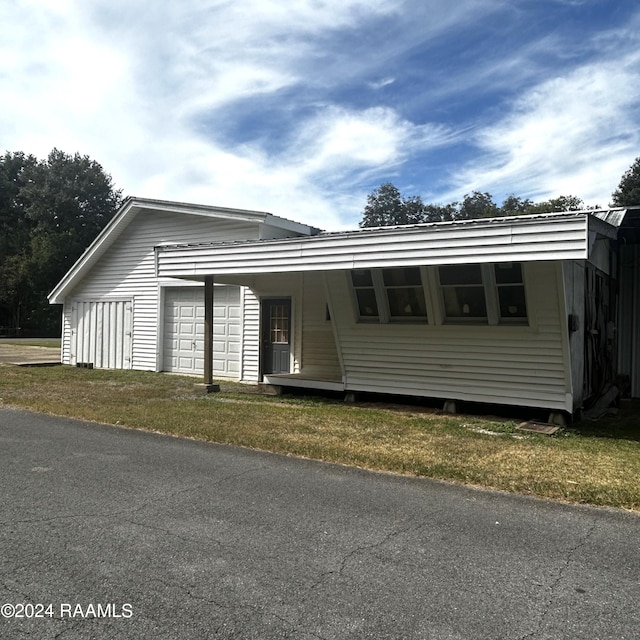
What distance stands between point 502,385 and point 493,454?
9.16 feet

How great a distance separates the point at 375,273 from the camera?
10.2 m

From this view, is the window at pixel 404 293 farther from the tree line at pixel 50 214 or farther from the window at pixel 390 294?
the tree line at pixel 50 214

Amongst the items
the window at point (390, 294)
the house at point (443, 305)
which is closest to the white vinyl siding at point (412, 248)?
the house at point (443, 305)

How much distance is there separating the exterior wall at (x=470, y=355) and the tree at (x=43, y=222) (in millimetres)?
39409

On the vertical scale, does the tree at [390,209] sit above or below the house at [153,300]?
above

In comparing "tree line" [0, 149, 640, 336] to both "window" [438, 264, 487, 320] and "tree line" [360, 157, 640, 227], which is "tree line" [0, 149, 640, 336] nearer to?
"tree line" [360, 157, 640, 227]

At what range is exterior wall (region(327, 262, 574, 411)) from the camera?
28.4 ft

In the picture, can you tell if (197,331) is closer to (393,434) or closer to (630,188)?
(393,434)

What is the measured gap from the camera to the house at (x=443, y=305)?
8.41 metres

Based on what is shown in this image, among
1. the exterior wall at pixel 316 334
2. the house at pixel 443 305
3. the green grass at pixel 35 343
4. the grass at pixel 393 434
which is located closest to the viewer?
the grass at pixel 393 434

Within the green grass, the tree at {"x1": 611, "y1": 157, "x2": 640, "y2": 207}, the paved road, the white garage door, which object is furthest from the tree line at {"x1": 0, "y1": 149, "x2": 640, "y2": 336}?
the paved road

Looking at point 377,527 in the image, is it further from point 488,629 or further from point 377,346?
point 377,346

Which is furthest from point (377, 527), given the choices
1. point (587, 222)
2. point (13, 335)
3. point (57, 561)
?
point (13, 335)

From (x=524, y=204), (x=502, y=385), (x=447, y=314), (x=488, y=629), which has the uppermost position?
(x=524, y=204)
